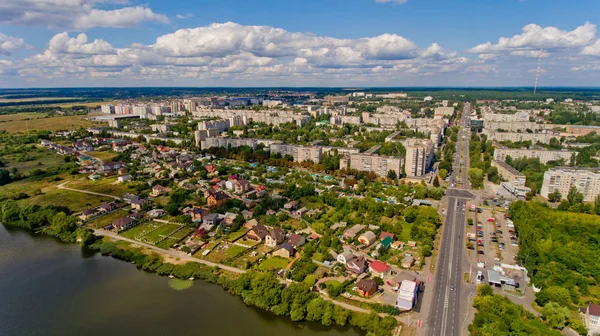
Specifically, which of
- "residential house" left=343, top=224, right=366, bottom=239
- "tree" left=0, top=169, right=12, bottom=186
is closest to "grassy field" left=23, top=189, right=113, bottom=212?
"tree" left=0, top=169, right=12, bottom=186

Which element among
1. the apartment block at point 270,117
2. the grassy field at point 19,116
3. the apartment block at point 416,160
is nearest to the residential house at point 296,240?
the apartment block at point 416,160

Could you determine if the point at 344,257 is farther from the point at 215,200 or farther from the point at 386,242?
the point at 215,200

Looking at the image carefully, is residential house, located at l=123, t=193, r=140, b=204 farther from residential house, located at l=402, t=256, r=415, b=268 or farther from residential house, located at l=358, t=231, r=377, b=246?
residential house, located at l=402, t=256, r=415, b=268

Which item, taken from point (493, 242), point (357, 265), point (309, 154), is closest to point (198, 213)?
point (357, 265)

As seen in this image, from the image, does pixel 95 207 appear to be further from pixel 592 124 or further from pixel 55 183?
pixel 592 124

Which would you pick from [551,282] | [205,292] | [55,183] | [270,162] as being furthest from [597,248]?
[55,183]
